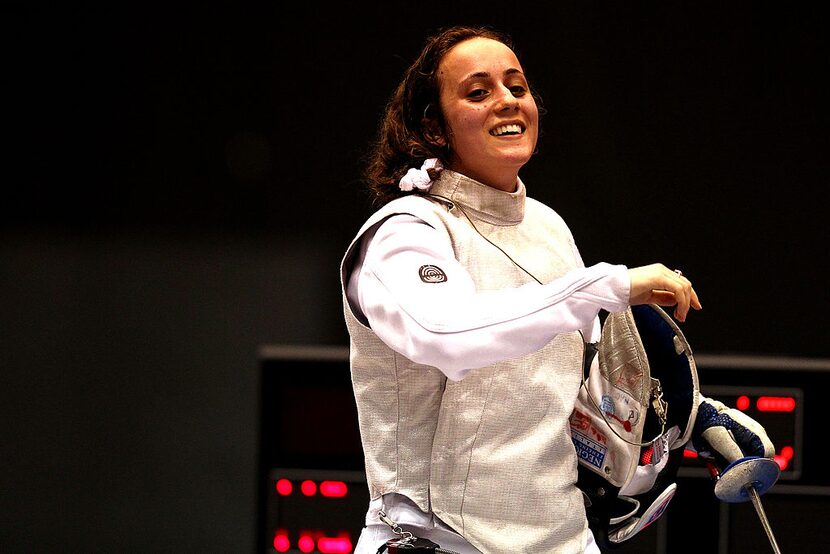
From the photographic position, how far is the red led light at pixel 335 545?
2701mm

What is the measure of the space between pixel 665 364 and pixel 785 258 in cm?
156

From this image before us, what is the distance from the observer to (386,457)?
1.57m

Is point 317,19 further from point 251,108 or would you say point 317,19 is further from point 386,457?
point 386,457

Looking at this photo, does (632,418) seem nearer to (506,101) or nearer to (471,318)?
(471,318)

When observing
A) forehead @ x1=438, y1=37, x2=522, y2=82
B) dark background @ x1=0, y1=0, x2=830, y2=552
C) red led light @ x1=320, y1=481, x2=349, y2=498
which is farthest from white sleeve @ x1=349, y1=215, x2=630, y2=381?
dark background @ x1=0, y1=0, x2=830, y2=552

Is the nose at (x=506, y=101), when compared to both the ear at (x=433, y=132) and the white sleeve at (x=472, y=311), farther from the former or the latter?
the white sleeve at (x=472, y=311)

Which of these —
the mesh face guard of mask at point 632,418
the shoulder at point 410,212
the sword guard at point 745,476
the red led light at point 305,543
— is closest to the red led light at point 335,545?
the red led light at point 305,543

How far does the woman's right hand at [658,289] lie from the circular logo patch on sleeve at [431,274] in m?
0.22

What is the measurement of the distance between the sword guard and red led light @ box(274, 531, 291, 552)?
1.29m

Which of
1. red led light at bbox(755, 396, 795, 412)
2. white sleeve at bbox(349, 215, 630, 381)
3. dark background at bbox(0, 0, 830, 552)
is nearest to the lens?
white sleeve at bbox(349, 215, 630, 381)

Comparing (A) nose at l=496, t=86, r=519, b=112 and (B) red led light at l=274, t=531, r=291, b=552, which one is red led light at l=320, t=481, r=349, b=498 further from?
(A) nose at l=496, t=86, r=519, b=112

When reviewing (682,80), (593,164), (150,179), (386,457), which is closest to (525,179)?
(593,164)

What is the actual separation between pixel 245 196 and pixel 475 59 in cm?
169

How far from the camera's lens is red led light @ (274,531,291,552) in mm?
2715
